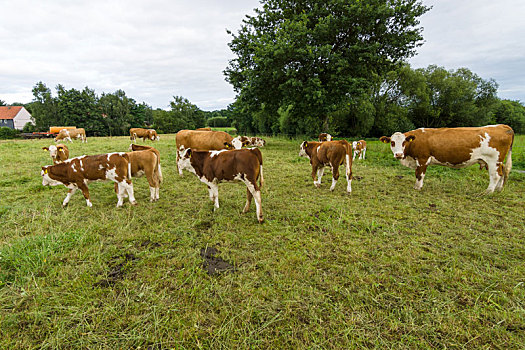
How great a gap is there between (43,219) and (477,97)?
48318mm

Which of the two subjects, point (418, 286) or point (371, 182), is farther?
point (371, 182)

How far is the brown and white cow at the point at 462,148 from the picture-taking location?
6149 mm

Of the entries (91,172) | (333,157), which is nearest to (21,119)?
(91,172)

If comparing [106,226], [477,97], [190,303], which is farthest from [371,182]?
[477,97]

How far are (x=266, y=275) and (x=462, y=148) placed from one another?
7302 mm

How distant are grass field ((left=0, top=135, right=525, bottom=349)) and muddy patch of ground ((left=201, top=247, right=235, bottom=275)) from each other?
0.03 m

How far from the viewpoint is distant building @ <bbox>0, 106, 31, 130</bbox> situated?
57894 mm

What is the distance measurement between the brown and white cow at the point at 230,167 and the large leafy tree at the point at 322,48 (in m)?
11.1

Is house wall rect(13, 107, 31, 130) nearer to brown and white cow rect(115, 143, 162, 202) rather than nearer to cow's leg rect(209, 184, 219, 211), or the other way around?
brown and white cow rect(115, 143, 162, 202)

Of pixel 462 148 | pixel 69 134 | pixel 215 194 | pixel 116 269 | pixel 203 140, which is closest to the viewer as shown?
pixel 116 269

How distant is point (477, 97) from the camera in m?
32.0

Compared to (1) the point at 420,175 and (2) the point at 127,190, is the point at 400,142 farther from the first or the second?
(2) the point at 127,190

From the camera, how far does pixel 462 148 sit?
6379mm

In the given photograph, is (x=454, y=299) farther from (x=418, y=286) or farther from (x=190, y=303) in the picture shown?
(x=190, y=303)
